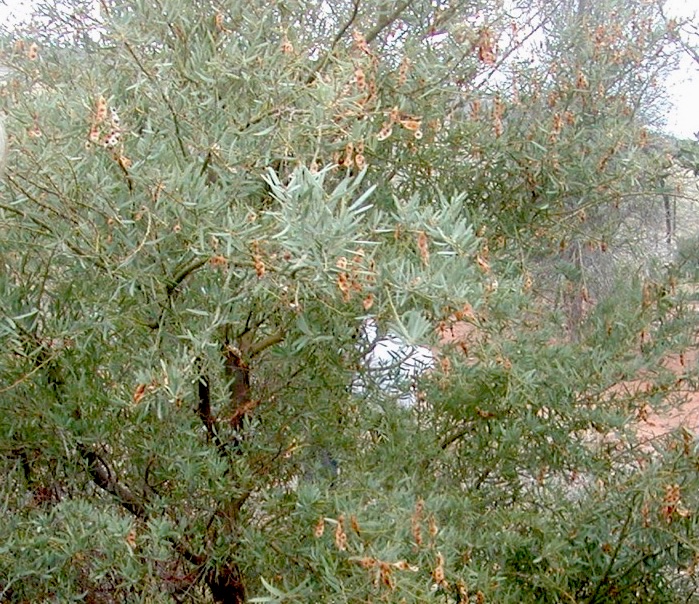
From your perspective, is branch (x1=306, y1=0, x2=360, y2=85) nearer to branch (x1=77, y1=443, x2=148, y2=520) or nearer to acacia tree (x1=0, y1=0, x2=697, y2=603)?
acacia tree (x1=0, y1=0, x2=697, y2=603)

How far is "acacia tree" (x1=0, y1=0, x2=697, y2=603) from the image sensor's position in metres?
1.42

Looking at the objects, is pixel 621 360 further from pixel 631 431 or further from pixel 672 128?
pixel 672 128

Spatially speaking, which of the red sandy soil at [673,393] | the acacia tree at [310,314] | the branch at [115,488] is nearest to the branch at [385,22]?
the acacia tree at [310,314]

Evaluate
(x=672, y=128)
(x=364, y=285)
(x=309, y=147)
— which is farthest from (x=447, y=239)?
(x=672, y=128)

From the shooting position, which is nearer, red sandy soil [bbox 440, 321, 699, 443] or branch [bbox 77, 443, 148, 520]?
branch [bbox 77, 443, 148, 520]

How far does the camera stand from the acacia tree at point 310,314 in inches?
55.9

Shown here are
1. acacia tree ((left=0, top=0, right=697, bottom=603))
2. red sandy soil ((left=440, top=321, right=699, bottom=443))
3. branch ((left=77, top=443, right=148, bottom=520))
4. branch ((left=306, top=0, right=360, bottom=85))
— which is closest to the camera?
acacia tree ((left=0, top=0, right=697, bottom=603))

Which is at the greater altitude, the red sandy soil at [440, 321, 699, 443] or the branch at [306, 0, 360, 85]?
the branch at [306, 0, 360, 85]

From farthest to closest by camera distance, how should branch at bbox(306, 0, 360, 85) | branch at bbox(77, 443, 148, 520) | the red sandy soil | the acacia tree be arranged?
the red sandy soil < branch at bbox(77, 443, 148, 520) < branch at bbox(306, 0, 360, 85) < the acacia tree

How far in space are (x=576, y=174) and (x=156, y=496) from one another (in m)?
1.25

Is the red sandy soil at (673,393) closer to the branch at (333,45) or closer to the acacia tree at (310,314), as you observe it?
the acacia tree at (310,314)

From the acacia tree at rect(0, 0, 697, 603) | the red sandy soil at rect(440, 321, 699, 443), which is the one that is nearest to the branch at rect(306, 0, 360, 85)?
the acacia tree at rect(0, 0, 697, 603)

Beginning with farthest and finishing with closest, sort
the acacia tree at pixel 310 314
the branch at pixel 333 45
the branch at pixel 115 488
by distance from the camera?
the branch at pixel 115 488
the branch at pixel 333 45
the acacia tree at pixel 310 314

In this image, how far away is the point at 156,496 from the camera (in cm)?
197
